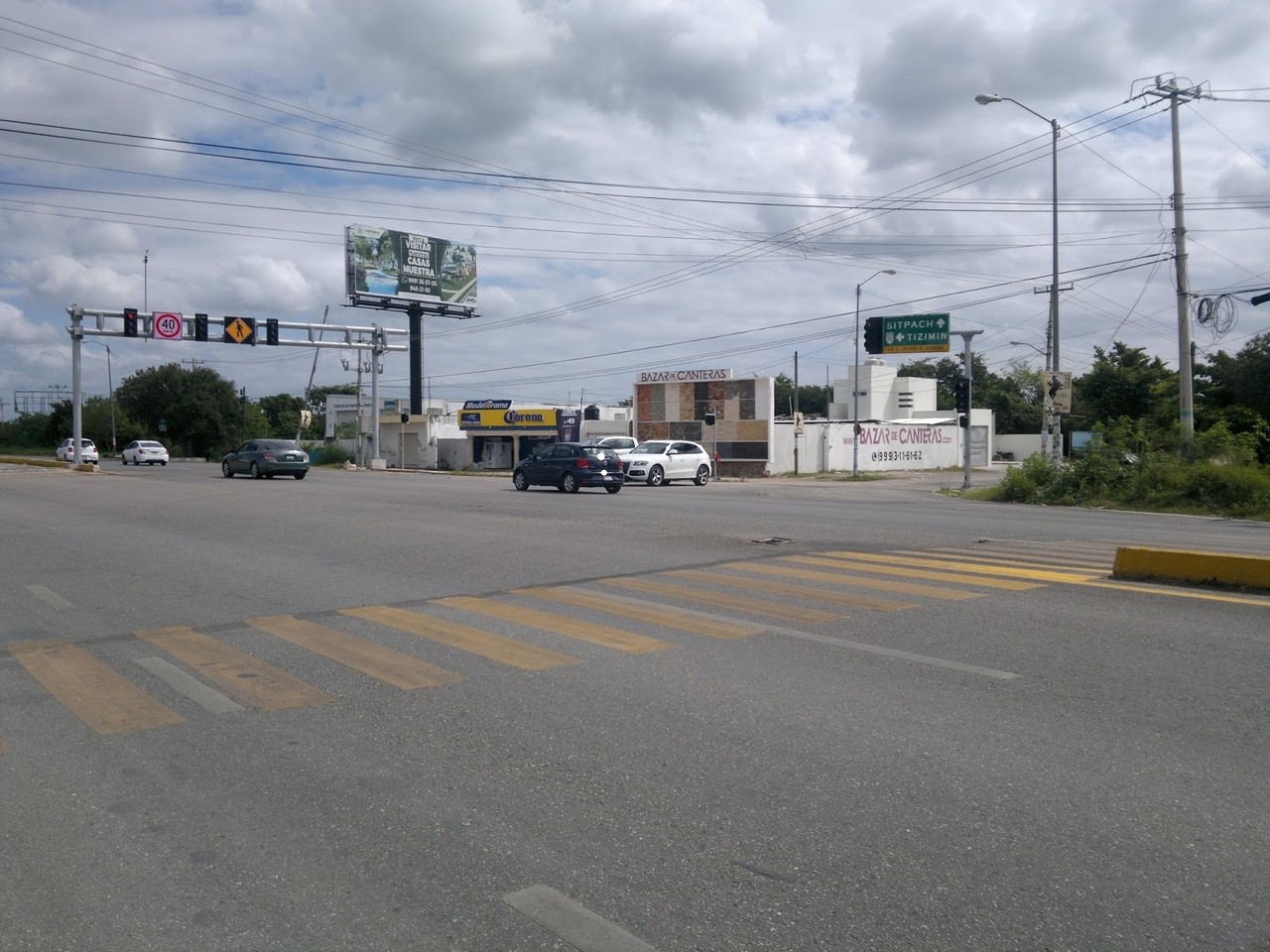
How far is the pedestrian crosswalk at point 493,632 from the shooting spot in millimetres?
7051

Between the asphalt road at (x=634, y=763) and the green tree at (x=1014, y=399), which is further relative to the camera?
the green tree at (x=1014, y=399)

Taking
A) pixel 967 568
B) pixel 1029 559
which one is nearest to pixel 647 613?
pixel 967 568

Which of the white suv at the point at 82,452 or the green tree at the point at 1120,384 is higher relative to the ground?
the green tree at the point at 1120,384

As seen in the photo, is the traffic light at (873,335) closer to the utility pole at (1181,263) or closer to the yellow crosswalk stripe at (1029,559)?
the utility pole at (1181,263)

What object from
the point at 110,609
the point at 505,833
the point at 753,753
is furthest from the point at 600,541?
the point at 505,833

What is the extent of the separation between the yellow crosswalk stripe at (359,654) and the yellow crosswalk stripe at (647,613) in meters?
2.40

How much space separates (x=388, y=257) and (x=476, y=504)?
45.5 m

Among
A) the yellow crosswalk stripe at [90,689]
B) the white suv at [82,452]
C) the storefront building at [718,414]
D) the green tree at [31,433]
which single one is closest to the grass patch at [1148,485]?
the storefront building at [718,414]

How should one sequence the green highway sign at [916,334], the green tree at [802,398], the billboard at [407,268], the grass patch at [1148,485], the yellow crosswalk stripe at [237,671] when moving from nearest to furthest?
1. the yellow crosswalk stripe at [237,671]
2. the grass patch at [1148,485]
3. the green highway sign at [916,334]
4. the billboard at [407,268]
5. the green tree at [802,398]

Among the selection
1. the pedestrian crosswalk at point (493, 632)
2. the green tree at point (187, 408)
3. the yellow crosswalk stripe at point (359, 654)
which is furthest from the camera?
the green tree at point (187, 408)

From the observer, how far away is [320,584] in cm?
1180

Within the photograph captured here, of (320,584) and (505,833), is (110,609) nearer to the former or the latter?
(320,584)

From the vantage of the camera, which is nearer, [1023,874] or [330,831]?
[1023,874]

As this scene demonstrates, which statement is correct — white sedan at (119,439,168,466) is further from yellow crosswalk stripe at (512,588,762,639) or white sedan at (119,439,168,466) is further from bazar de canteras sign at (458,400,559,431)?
yellow crosswalk stripe at (512,588,762,639)
